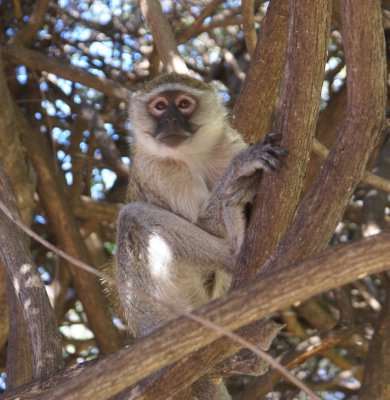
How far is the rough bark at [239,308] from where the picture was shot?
2412 mm

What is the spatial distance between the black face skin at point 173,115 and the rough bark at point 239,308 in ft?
6.18

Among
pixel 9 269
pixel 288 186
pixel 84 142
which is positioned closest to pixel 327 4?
pixel 288 186

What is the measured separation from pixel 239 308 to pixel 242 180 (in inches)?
51.0

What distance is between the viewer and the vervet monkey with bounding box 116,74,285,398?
392 centimetres

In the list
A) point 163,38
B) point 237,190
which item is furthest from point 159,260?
point 163,38

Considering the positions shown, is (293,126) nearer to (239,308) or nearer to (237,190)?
(237,190)

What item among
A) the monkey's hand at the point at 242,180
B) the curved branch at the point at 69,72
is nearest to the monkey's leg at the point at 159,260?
the monkey's hand at the point at 242,180

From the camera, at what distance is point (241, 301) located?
2.46m

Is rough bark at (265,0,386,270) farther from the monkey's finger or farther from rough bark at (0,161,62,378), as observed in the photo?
rough bark at (0,161,62,378)

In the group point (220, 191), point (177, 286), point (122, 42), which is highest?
point (122, 42)

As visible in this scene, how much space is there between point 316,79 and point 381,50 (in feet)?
1.02

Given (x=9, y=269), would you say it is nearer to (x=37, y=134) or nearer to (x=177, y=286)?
(x=177, y=286)

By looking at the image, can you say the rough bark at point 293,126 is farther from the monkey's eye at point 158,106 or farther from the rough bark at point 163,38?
the rough bark at point 163,38

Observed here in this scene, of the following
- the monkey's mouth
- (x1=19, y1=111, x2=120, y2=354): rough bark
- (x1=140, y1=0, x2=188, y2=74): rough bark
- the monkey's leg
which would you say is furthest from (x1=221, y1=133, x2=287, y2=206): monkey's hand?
(x1=19, y1=111, x2=120, y2=354): rough bark
